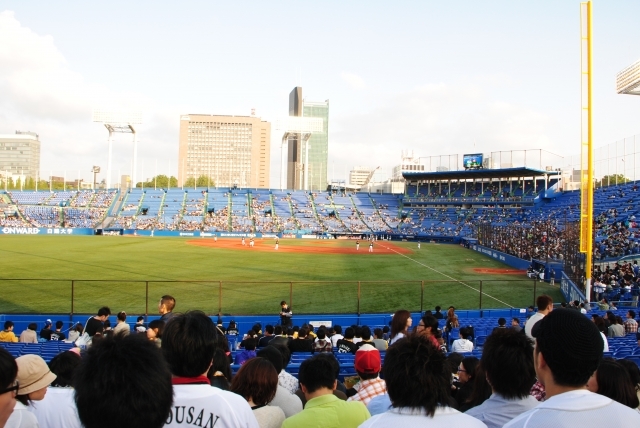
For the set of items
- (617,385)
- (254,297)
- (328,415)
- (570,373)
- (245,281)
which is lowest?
(254,297)

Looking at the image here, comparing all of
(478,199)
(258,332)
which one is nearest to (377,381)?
(258,332)

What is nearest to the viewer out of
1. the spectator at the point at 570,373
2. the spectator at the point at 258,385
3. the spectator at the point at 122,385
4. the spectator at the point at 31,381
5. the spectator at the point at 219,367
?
the spectator at the point at 122,385

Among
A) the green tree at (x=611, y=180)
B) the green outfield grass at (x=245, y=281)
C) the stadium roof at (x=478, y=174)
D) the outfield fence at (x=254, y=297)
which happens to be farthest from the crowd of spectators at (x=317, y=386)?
the stadium roof at (x=478, y=174)

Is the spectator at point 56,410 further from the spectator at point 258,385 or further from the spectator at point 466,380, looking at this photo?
the spectator at point 466,380

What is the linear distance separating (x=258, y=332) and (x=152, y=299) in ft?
35.9

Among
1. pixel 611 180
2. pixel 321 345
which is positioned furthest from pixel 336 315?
pixel 611 180

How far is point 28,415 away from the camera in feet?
10.0

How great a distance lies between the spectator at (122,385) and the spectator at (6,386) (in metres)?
0.96

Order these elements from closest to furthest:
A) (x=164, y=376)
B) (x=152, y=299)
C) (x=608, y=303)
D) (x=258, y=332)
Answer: (x=164, y=376) < (x=258, y=332) < (x=608, y=303) < (x=152, y=299)

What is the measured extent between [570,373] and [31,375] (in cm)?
335

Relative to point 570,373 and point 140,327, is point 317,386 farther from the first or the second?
point 140,327

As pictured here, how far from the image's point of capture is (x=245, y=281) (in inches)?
953

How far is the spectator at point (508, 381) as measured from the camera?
3395 mm

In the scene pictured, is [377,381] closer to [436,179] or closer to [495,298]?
[495,298]
